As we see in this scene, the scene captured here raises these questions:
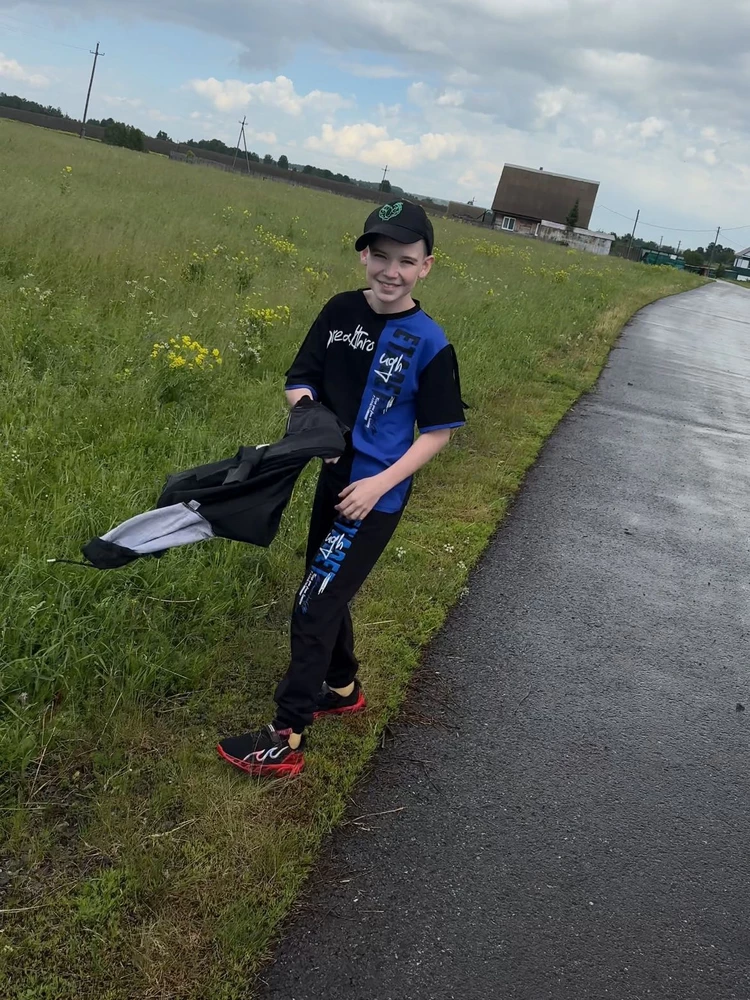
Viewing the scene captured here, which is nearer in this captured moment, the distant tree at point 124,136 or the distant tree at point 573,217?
the distant tree at point 124,136

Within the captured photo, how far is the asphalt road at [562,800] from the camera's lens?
2.14 m

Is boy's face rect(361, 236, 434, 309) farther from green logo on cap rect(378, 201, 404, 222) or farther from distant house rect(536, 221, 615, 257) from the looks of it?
distant house rect(536, 221, 615, 257)

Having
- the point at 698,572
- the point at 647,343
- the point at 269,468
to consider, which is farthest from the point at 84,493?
the point at 647,343

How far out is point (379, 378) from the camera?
2422mm

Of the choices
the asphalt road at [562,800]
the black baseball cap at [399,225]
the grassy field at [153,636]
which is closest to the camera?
the grassy field at [153,636]

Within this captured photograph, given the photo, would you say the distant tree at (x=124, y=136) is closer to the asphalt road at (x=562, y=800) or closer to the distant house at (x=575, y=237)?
the distant house at (x=575, y=237)

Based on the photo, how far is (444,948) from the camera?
2.14 metres

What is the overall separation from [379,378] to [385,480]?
31 centimetres

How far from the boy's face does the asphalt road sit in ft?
5.31

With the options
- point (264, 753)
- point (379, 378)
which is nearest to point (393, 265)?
point (379, 378)

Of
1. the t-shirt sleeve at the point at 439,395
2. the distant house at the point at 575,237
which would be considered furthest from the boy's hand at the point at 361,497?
the distant house at the point at 575,237

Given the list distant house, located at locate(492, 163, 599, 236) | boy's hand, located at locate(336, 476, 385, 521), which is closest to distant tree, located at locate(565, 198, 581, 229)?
distant house, located at locate(492, 163, 599, 236)

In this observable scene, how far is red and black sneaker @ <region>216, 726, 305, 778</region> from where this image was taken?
2.54 metres

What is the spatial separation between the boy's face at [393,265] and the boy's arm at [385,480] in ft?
1.40
